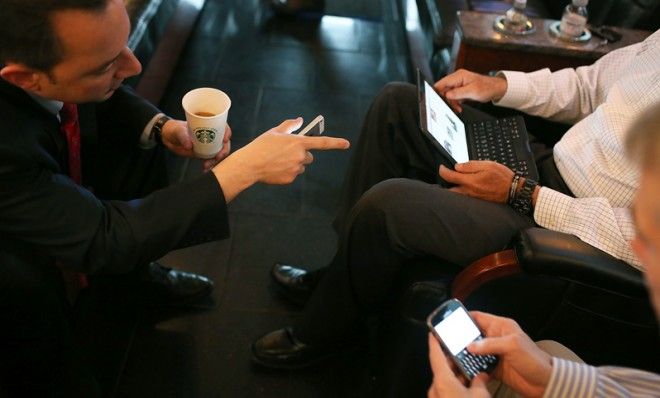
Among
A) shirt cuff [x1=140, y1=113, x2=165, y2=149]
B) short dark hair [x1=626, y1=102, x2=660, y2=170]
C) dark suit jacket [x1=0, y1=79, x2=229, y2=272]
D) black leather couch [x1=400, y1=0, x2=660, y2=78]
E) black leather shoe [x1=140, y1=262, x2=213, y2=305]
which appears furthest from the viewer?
black leather couch [x1=400, y1=0, x2=660, y2=78]

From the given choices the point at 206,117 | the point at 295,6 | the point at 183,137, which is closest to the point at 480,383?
the point at 206,117

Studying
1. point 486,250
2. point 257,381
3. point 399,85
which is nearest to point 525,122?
point 399,85

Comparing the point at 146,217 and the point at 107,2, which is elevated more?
the point at 107,2

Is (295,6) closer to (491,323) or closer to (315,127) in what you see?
(315,127)

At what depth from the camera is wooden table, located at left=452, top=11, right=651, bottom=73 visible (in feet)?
5.20

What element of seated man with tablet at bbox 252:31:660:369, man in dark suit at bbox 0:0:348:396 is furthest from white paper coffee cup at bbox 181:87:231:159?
seated man with tablet at bbox 252:31:660:369

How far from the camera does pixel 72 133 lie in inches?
43.1

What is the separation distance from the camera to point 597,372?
88 centimetres

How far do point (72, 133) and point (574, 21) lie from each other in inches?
52.6

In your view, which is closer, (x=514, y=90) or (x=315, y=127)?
(x=315, y=127)

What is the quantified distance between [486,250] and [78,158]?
85cm

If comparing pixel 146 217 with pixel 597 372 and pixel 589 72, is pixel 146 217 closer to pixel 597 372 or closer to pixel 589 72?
pixel 597 372

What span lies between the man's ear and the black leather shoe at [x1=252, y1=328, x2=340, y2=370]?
32.7 inches

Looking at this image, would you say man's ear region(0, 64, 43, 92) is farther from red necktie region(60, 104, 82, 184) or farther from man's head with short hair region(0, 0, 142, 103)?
red necktie region(60, 104, 82, 184)
